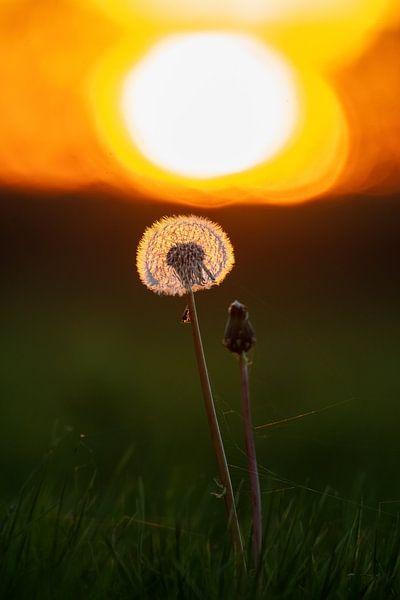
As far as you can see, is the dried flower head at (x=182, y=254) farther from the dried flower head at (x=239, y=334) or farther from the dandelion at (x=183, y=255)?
the dried flower head at (x=239, y=334)

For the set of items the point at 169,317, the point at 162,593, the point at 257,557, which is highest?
the point at 169,317

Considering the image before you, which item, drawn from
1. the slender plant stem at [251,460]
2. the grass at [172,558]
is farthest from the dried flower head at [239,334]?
the grass at [172,558]

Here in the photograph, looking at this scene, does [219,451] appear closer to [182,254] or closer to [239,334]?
[239,334]

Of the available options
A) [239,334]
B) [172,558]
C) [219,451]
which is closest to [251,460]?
[219,451]

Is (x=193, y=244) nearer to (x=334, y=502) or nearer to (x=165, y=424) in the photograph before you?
(x=334, y=502)

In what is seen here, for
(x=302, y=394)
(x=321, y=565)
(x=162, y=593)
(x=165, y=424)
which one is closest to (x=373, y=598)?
(x=321, y=565)

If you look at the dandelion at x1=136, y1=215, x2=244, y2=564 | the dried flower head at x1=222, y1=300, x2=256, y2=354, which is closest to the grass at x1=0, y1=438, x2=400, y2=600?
the dried flower head at x1=222, y1=300, x2=256, y2=354
